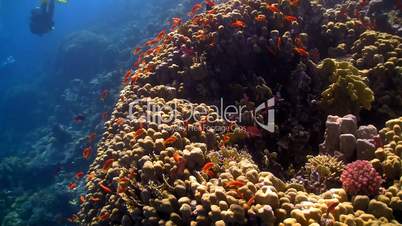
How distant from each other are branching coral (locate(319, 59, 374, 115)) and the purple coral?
76.2 inches

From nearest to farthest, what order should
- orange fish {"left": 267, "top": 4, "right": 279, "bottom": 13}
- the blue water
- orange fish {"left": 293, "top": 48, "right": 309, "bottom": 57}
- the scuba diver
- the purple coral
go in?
the purple coral < orange fish {"left": 293, "top": 48, "right": 309, "bottom": 57} < orange fish {"left": 267, "top": 4, "right": 279, "bottom": 13} < the blue water < the scuba diver

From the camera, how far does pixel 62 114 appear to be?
2062 cm

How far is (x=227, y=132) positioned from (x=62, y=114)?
17.7 m

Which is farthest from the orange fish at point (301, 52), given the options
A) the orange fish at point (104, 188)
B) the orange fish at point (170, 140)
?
the orange fish at point (104, 188)

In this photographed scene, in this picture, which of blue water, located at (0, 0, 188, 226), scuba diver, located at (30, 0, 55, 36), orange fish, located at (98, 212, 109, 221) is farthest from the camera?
scuba diver, located at (30, 0, 55, 36)

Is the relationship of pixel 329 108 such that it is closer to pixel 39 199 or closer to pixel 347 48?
pixel 347 48

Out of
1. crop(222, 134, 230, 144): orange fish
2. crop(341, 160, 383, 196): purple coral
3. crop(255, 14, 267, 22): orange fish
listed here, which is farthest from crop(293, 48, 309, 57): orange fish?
Result: crop(341, 160, 383, 196): purple coral

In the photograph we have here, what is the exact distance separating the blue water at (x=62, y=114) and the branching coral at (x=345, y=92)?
34.0 feet

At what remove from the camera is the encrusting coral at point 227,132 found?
344cm

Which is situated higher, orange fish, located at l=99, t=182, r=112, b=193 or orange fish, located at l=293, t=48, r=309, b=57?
orange fish, located at l=293, t=48, r=309, b=57

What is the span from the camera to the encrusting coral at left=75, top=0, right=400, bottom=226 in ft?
11.3

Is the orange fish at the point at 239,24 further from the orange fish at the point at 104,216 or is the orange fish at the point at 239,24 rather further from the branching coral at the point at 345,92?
the orange fish at the point at 104,216

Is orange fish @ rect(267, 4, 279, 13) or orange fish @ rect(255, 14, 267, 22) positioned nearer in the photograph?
orange fish @ rect(255, 14, 267, 22)

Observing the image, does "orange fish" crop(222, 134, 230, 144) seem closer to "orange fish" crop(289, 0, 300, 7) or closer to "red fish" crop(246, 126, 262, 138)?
"red fish" crop(246, 126, 262, 138)
